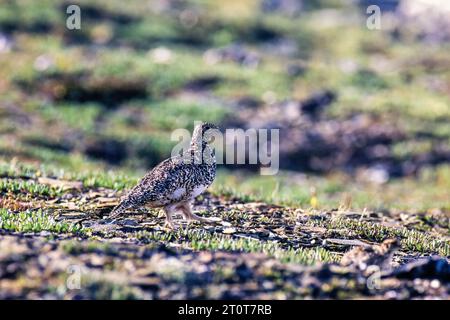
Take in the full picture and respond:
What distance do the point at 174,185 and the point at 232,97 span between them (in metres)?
18.7

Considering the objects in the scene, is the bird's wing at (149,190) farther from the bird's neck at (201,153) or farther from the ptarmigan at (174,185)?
the bird's neck at (201,153)

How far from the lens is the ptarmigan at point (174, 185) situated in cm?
1060

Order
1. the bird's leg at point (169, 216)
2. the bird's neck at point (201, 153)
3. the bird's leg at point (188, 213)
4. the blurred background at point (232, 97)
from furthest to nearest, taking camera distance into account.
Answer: the blurred background at point (232, 97)
the bird's neck at point (201, 153)
the bird's leg at point (188, 213)
the bird's leg at point (169, 216)

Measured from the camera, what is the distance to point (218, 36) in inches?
1538

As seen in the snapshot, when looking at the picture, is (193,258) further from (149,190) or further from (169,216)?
(169,216)

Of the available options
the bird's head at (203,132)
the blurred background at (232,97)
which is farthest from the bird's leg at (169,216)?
the blurred background at (232,97)

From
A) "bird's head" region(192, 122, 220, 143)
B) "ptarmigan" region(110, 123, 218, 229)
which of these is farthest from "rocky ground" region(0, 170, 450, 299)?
"bird's head" region(192, 122, 220, 143)

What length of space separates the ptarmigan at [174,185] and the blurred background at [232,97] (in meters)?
3.25

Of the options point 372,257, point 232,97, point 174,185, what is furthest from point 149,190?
point 232,97

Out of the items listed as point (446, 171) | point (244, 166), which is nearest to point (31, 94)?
point (244, 166)

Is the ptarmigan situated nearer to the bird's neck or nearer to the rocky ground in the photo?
the bird's neck
